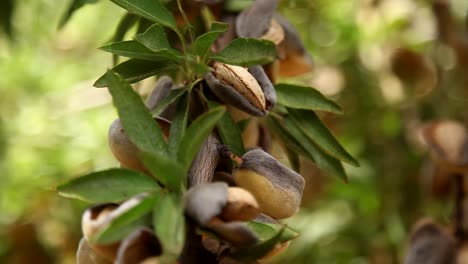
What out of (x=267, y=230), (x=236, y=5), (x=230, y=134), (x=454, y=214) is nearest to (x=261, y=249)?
(x=267, y=230)

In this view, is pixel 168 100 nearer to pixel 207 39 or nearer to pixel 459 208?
pixel 207 39

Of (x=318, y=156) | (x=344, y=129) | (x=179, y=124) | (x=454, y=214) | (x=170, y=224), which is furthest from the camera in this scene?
(x=344, y=129)

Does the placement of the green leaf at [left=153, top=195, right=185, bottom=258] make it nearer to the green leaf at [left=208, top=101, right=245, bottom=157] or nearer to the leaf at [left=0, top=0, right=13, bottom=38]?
the green leaf at [left=208, top=101, right=245, bottom=157]

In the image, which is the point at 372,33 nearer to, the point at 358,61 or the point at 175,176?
the point at 358,61

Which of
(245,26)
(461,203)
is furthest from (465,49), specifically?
(245,26)

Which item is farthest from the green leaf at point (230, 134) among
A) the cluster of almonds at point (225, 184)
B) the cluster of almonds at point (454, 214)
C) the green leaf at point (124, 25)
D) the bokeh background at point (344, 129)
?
the bokeh background at point (344, 129)

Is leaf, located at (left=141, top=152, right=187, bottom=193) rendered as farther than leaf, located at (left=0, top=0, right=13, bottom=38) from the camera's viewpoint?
No

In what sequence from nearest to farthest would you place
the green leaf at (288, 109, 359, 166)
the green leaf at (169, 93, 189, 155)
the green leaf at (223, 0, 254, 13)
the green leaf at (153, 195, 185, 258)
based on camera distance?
the green leaf at (153, 195, 185, 258)
the green leaf at (169, 93, 189, 155)
the green leaf at (288, 109, 359, 166)
the green leaf at (223, 0, 254, 13)

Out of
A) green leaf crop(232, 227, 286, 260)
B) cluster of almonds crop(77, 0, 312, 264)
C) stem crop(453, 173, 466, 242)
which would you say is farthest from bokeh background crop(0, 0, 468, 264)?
green leaf crop(232, 227, 286, 260)
